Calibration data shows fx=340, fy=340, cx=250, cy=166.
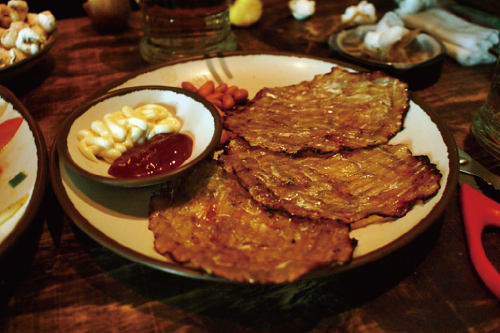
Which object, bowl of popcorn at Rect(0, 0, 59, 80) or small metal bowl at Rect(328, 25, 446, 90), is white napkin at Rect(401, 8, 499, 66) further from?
bowl of popcorn at Rect(0, 0, 59, 80)

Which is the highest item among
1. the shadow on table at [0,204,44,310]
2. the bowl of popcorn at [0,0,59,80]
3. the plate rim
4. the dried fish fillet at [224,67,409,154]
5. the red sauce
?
the bowl of popcorn at [0,0,59,80]

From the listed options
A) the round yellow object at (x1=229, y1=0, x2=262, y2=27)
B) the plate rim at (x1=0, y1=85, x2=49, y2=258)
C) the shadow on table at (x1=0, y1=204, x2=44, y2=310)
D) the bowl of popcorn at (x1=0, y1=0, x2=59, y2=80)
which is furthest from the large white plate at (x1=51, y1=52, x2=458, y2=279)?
the round yellow object at (x1=229, y1=0, x2=262, y2=27)

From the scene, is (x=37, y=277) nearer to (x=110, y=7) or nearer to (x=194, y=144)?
(x=194, y=144)

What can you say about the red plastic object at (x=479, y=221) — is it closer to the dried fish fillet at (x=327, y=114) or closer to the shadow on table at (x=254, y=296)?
the shadow on table at (x=254, y=296)

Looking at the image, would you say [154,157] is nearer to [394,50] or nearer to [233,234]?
[233,234]

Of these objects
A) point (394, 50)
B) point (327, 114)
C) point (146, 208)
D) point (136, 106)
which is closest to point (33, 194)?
point (146, 208)

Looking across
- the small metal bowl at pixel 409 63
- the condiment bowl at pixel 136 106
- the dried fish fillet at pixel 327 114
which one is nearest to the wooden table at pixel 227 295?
the condiment bowl at pixel 136 106

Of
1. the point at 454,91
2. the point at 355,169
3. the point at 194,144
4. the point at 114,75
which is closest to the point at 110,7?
the point at 114,75
